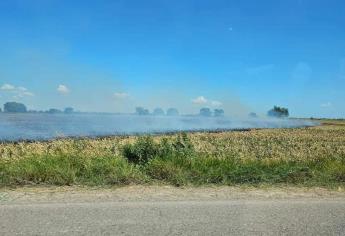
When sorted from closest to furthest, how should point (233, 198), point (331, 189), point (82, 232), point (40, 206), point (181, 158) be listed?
point (82, 232)
point (40, 206)
point (233, 198)
point (331, 189)
point (181, 158)

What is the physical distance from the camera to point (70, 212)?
266 inches

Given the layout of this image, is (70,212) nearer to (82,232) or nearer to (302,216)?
(82,232)

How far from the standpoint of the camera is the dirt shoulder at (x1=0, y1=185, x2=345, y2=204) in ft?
25.4

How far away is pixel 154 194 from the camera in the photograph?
26.8 ft

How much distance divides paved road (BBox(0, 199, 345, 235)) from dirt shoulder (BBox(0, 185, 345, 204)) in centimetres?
35

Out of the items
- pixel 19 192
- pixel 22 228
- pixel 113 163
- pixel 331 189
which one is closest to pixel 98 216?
pixel 22 228

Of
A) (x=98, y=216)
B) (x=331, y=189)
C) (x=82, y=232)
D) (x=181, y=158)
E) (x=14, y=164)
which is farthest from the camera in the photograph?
(x=181, y=158)

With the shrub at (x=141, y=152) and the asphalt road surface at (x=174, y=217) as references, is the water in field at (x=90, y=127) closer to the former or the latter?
the shrub at (x=141, y=152)

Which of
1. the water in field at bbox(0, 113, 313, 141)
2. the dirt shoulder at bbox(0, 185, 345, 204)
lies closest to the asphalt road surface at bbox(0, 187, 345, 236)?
the dirt shoulder at bbox(0, 185, 345, 204)

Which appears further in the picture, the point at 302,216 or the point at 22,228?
the point at 302,216

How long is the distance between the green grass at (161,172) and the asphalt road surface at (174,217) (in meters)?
1.65

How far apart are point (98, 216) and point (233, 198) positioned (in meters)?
2.42

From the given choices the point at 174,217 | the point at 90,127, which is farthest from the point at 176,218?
the point at 90,127

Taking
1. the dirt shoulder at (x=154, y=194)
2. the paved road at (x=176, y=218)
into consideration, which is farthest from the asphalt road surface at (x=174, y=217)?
the dirt shoulder at (x=154, y=194)
